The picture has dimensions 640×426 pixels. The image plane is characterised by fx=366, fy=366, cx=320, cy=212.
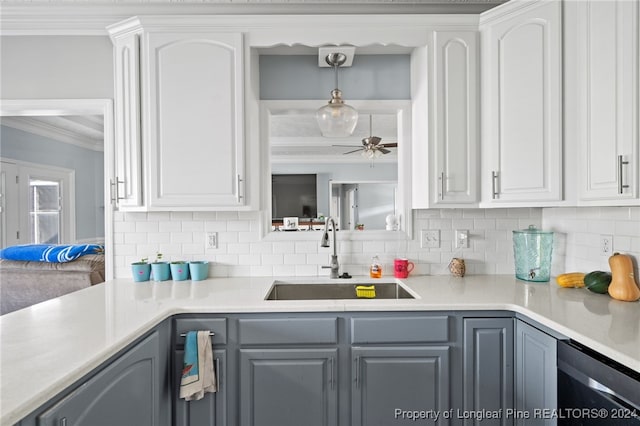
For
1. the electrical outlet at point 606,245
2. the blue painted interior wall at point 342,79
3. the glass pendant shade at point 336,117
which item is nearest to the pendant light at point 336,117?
the glass pendant shade at point 336,117

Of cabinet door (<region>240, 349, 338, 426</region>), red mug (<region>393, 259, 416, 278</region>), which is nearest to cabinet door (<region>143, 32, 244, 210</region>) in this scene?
cabinet door (<region>240, 349, 338, 426</region>)

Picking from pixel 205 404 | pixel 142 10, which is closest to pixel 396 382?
pixel 205 404

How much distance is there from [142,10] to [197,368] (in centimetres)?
222

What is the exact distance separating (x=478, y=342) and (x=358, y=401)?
2.06 feet

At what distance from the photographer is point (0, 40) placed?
2.35 metres

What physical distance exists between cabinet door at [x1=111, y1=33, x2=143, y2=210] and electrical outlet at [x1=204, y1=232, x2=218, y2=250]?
45cm

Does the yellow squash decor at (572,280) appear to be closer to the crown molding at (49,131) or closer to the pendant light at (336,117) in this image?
the pendant light at (336,117)

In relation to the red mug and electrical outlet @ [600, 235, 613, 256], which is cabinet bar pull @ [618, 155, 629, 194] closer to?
electrical outlet @ [600, 235, 613, 256]

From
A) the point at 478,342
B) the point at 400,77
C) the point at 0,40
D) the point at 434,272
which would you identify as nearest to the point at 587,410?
the point at 478,342

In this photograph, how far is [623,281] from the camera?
5.47 feet

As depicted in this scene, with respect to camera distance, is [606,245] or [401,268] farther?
[401,268]

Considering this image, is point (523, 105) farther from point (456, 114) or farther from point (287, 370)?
point (287, 370)

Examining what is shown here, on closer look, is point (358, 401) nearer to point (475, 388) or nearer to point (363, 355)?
point (363, 355)

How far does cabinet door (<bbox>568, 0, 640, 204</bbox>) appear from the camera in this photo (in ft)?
4.75
